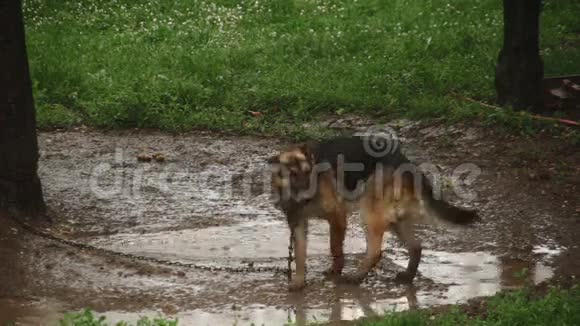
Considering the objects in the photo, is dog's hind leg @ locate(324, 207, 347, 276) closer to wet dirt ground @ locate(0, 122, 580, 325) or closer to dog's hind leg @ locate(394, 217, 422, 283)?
wet dirt ground @ locate(0, 122, 580, 325)

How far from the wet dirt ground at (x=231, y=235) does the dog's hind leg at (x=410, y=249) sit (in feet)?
0.32

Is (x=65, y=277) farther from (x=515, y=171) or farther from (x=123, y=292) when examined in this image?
(x=515, y=171)

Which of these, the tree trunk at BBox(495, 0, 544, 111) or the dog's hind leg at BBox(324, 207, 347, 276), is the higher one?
the tree trunk at BBox(495, 0, 544, 111)

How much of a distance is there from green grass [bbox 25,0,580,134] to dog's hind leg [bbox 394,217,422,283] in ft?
11.5

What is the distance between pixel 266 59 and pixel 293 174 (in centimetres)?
655

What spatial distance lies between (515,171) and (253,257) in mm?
3065

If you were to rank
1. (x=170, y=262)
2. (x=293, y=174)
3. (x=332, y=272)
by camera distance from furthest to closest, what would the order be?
(x=170, y=262)
(x=332, y=272)
(x=293, y=174)

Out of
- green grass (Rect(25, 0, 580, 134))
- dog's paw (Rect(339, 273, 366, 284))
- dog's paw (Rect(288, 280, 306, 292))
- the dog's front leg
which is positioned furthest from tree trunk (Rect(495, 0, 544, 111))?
dog's paw (Rect(288, 280, 306, 292))

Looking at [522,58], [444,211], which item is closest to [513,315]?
[444,211]

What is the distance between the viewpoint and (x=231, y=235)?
8.14 m

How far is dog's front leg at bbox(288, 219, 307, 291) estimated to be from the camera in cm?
692

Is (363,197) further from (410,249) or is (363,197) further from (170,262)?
(170,262)

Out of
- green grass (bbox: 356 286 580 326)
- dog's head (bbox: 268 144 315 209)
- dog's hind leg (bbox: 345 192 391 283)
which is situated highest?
dog's head (bbox: 268 144 315 209)

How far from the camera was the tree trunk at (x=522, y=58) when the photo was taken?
10227 mm
